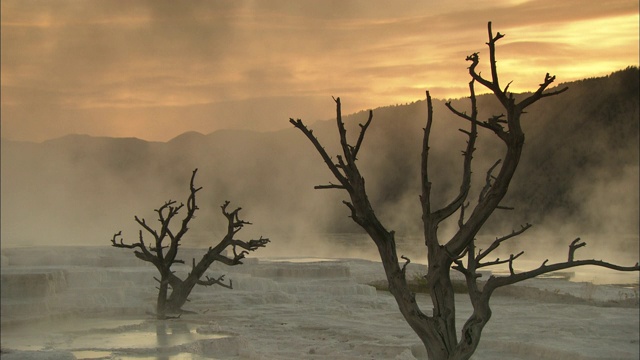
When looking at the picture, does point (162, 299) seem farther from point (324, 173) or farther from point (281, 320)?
point (324, 173)

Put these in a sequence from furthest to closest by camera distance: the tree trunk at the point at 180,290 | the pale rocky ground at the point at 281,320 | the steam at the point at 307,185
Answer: the steam at the point at 307,185 < the tree trunk at the point at 180,290 < the pale rocky ground at the point at 281,320

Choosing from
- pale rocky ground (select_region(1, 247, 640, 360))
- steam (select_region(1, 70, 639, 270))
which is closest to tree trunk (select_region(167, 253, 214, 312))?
pale rocky ground (select_region(1, 247, 640, 360))

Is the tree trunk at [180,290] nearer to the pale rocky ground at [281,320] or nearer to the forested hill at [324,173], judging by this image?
the pale rocky ground at [281,320]

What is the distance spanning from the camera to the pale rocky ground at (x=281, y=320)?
1062 cm

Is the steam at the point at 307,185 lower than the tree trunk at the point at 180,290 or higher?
higher

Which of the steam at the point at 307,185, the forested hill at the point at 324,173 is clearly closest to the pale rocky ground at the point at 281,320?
the steam at the point at 307,185

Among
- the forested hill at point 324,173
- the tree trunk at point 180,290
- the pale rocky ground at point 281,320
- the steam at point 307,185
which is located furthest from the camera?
the forested hill at point 324,173

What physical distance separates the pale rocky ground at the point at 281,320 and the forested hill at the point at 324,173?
3096 cm

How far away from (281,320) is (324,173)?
71355 millimetres

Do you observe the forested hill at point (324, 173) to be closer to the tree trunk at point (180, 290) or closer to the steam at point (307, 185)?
the steam at point (307, 185)

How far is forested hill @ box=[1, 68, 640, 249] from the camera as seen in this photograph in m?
61.0

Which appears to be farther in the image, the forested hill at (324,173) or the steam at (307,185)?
the forested hill at (324,173)

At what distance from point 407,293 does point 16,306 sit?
859 cm

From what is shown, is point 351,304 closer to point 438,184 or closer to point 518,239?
point 518,239
